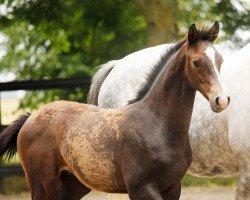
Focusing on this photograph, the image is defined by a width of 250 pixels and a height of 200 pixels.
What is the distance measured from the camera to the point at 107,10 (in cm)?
1316

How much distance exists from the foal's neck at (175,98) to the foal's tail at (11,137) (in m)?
1.21

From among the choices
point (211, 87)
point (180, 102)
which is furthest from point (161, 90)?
point (211, 87)

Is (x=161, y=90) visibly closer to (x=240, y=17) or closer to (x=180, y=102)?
(x=180, y=102)

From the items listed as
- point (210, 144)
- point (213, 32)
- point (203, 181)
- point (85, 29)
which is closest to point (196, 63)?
point (213, 32)

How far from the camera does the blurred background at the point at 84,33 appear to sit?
10609mm

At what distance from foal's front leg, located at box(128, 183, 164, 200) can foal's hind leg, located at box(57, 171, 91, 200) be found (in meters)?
0.79

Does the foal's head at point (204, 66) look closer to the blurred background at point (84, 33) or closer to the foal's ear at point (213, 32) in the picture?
the foal's ear at point (213, 32)

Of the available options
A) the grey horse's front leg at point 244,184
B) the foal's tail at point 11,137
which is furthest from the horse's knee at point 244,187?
the foal's tail at point 11,137

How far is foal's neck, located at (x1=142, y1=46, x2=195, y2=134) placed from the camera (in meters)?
4.27

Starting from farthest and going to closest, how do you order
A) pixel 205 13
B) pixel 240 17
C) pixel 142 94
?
pixel 205 13
pixel 240 17
pixel 142 94

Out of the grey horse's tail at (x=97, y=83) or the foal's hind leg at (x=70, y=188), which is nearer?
the foal's hind leg at (x=70, y=188)

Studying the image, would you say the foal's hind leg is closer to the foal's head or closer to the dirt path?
the foal's head

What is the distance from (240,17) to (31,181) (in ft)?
21.2

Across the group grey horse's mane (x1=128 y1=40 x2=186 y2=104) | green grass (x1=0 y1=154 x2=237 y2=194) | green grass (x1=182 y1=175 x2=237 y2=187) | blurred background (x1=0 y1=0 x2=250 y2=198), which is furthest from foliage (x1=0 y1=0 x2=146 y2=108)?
grey horse's mane (x1=128 y1=40 x2=186 y2=104)
